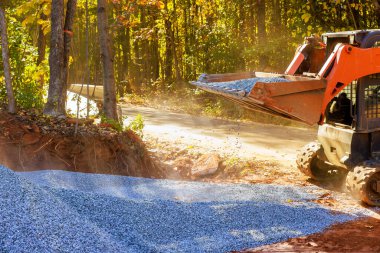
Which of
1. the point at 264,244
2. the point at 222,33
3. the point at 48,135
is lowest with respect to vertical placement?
the point at 264,244

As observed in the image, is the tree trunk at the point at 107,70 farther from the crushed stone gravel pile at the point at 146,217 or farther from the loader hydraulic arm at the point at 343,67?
the loader hydraulic arm at the point at 343,67

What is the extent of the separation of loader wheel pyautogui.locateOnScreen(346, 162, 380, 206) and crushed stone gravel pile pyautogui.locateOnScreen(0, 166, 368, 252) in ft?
1.39

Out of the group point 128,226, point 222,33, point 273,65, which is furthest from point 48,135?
point 222,33

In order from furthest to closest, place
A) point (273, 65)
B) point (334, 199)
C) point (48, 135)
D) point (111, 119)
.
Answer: point (273, 65)
point (111, 119)
point (48, 135)
point (334, 199)

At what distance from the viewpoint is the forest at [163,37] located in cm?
1161

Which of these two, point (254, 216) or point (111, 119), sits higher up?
point (111, 119)

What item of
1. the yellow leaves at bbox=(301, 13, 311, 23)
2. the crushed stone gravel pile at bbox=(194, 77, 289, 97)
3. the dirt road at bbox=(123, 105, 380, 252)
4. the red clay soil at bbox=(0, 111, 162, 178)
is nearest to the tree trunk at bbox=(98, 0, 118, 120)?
the dirt road at bbox=(123, 105, 380, 252)

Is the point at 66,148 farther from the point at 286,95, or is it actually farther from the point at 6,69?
the point at 286,95

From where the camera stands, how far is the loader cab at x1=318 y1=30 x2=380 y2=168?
7.55 metres

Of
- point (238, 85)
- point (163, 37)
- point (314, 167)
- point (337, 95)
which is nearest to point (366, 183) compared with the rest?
point (337, 95)

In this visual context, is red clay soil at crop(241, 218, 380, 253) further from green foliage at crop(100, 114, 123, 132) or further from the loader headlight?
green foliage at crop(100, 114, 123, 132)

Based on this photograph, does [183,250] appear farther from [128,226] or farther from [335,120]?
[335,120]

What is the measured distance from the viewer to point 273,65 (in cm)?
1883

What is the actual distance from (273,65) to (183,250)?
1412 cm
